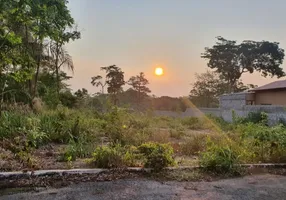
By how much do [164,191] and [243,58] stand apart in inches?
977

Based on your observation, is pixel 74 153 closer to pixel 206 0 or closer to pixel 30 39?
pixel 206 0

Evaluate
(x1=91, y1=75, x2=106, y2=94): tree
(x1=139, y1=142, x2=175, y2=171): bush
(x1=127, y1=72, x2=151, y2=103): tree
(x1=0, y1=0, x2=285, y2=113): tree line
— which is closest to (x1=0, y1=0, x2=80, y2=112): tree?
(x1=0, y1=0, x2=285, y2=113): tree line

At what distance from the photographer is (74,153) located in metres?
5.29

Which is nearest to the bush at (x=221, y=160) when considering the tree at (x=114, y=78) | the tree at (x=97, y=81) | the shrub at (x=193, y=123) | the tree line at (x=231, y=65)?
the shrub at (x=193, y=123)

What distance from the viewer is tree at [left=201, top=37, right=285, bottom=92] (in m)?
25.8

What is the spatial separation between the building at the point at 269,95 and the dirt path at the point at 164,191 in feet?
41.0

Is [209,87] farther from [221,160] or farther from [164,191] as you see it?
[164,191]

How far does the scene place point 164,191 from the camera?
3.67 meters

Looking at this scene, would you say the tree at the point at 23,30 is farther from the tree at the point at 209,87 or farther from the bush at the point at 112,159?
the tree at the point at 209,87

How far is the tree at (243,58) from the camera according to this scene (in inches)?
1016

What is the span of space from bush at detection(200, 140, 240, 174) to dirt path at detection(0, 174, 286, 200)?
37 cm

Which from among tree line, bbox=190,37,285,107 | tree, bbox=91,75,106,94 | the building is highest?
tree line, bbox=190,37,285,107

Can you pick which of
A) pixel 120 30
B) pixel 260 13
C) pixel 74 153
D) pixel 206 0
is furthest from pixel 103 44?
pixel 74 153

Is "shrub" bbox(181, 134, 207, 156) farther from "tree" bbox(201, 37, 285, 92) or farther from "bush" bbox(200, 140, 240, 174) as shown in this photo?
"tree" bbox(201, 37, 285, 92)
